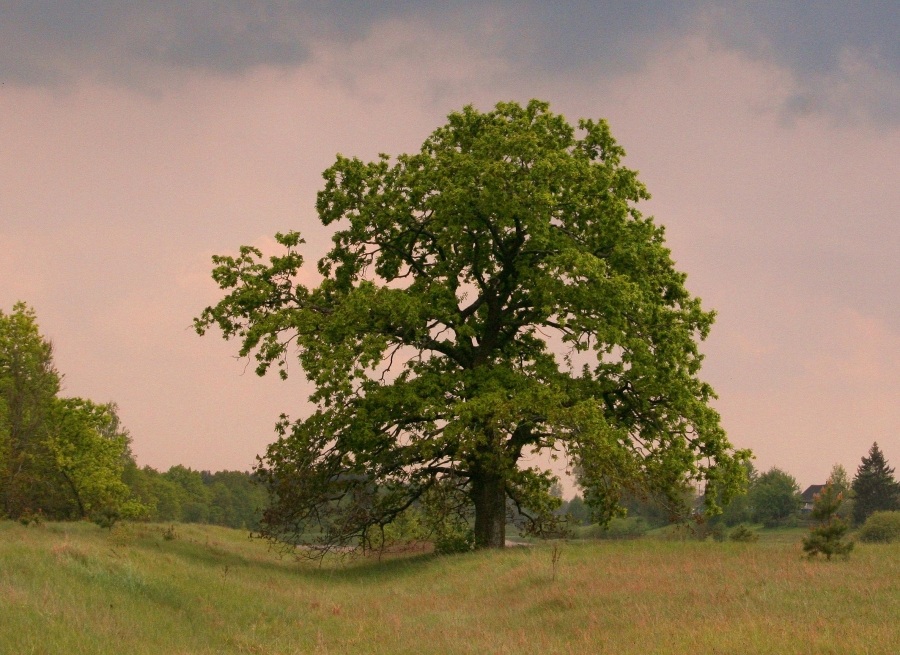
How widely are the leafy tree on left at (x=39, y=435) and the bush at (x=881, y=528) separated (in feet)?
134

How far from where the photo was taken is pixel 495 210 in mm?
28000

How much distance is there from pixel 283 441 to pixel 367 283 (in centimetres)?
606

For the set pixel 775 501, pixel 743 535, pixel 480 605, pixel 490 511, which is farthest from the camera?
pixel 775 501

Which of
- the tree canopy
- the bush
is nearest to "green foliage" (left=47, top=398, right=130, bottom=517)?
the tree canopy

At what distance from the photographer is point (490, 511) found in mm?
30844

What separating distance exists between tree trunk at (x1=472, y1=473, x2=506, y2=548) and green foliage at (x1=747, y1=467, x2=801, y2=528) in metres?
74.1

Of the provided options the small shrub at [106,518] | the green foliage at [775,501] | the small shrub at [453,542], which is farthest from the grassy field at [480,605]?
→ the green foliage at [775,501]

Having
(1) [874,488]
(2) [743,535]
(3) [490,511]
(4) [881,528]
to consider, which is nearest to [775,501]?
(1) [874,488]

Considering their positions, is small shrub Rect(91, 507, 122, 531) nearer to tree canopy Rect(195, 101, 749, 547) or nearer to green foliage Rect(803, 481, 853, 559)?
tree canopy Rect(195, 101, 749, 547)

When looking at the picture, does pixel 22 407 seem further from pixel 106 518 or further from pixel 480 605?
pixel 480 605

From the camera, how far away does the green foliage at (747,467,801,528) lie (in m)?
96.2

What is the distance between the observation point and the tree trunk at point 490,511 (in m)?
30.7

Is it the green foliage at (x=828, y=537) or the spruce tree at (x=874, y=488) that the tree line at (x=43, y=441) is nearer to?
the green foliage at (x=828, y=537)

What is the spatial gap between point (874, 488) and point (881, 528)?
115 feet
